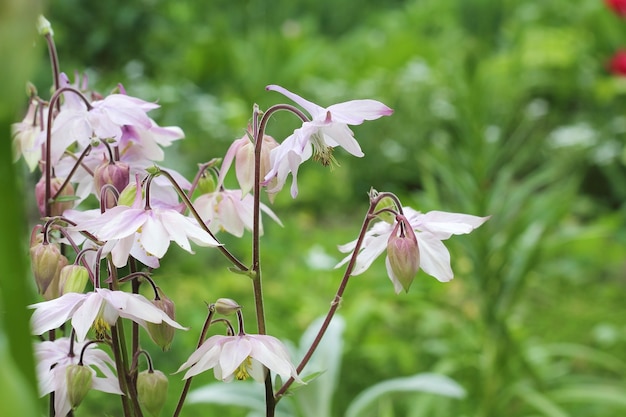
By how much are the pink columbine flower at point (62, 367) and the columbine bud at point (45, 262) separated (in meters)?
0.04

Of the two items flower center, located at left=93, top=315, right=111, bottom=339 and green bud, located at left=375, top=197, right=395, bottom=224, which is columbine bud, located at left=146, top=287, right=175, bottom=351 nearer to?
flower center, located at left=93, top=315, right=111, bottom=339

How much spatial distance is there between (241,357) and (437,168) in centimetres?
121

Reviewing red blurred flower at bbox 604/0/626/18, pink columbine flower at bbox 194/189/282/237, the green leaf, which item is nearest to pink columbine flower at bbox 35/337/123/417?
pink columbine flower at bbox 194/189/282/237

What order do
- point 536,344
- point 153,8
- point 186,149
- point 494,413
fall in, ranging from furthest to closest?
point 186,149 < point 153,8 < point 536,344 < point 494,413

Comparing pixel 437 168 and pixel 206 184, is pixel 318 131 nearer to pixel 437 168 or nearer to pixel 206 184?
pixel 206 184

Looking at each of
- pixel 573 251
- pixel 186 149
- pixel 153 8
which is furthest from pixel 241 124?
pixel 573 251

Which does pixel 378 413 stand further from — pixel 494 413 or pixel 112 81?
pixel 112 81

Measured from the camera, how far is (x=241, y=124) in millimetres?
3195

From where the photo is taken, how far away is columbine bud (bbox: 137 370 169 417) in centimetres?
45

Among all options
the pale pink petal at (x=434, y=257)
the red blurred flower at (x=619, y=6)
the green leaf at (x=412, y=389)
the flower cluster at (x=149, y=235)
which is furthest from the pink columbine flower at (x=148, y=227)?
the red blurred flower at (x=619, y=6)

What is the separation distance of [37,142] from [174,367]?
1.27 metres

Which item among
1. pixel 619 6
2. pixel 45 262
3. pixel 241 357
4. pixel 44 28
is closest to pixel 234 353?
pixel 241 357

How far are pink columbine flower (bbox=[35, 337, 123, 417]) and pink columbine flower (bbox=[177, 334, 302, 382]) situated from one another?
5 centimetres

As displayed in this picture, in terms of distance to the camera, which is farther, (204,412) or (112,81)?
(112,81)
